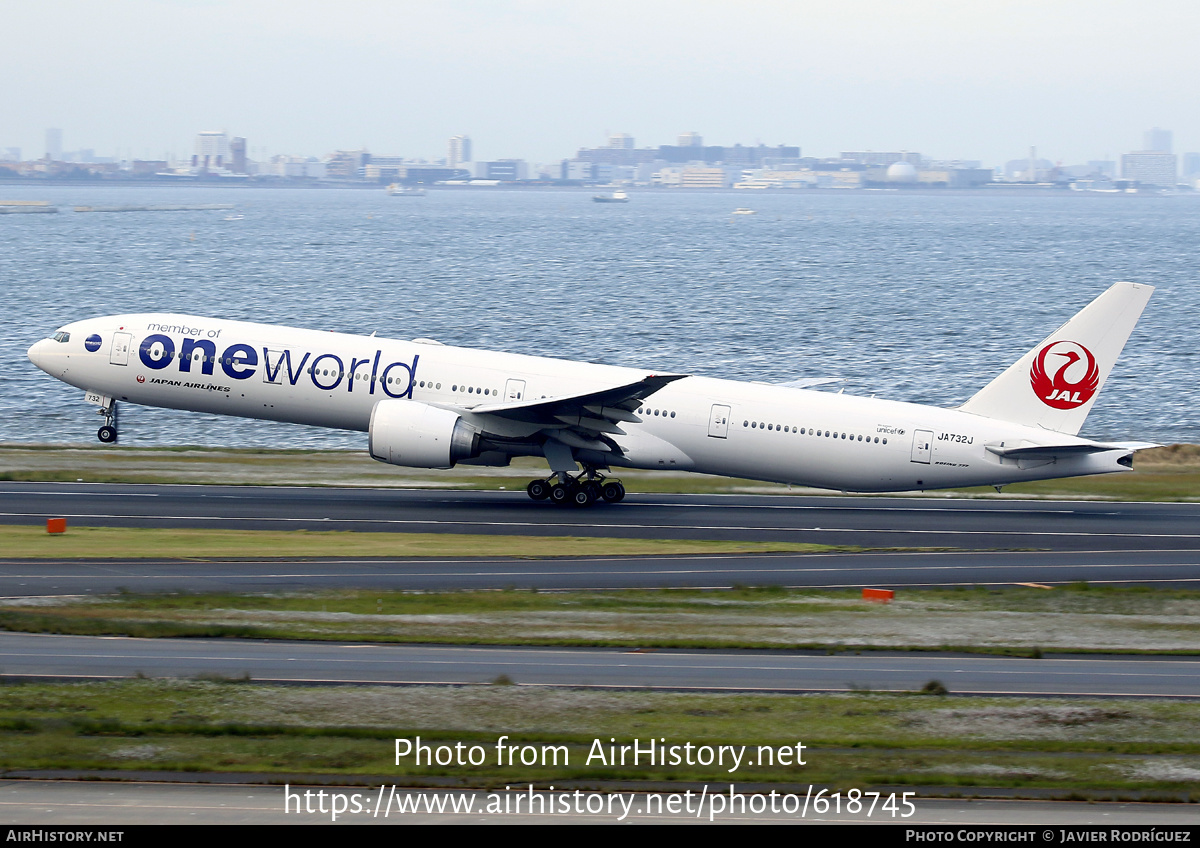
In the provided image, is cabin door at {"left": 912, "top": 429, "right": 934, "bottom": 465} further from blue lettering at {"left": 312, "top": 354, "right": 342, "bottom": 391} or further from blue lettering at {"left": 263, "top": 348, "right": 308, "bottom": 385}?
blue lettering at {"left": 263, "top": 348, "right": 308, "bottom": 385}

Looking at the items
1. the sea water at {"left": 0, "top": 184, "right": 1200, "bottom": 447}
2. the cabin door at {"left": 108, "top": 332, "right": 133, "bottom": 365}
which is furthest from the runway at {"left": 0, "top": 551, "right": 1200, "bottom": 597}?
the sea water at {"left": 0, "top": 184, "right": 1200, "bottom": 447}

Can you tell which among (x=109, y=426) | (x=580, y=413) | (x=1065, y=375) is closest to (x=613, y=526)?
(x=580, y=413)

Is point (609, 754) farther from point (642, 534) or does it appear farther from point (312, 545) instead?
point (642, 534)

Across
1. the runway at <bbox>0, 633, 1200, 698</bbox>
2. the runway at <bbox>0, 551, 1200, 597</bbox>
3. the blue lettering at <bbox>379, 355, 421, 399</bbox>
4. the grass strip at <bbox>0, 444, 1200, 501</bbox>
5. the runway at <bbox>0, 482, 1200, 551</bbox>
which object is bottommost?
the grass strip at <bbox>0, 444, 1200, 501</bbox>

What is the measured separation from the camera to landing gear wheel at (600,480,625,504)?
44062mm

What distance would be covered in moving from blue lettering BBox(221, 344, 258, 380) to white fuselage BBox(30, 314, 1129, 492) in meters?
0.04

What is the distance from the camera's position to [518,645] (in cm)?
2634

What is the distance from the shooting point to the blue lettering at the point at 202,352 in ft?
140

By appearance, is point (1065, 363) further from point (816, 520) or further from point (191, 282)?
point (191, 282)

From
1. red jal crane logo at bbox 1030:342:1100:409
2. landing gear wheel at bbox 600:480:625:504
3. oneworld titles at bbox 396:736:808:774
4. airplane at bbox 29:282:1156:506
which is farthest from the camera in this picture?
landing gear wheel at bbox 600:480:625:504

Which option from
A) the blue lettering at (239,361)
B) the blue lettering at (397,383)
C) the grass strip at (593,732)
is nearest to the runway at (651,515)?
the blue lettering at (397,383)

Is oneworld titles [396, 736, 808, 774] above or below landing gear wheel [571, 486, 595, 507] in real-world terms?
above
